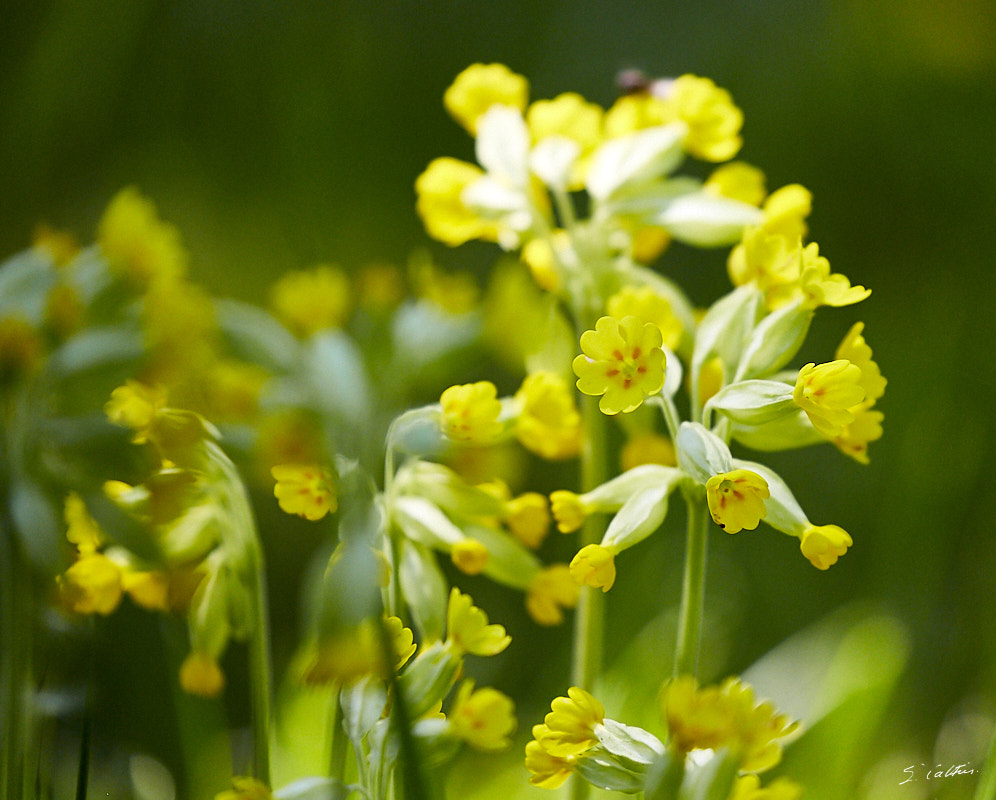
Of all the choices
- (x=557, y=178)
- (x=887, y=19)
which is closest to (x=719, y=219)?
(x=557, y=178)

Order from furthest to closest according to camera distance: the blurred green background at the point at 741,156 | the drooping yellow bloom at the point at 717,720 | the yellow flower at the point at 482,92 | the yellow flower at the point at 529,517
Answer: the blurred green background at the point at 741,156, the yellow flower at the point at 482,92, the yellow flower at the point at 529,517, the drooping yellow bloom at the point at 717,720

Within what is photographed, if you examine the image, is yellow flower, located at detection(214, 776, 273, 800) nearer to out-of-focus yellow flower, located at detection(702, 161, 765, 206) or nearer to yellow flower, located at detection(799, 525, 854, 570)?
yellow flower, located at detection(799, 525, 854, 570)

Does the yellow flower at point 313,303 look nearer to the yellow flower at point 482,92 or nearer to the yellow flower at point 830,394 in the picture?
the yellow flower at point 482,92

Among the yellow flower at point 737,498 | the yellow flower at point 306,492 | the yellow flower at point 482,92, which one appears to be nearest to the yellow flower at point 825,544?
the yellow flower at point 737,498

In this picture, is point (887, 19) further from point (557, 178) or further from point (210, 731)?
point (210, 731)

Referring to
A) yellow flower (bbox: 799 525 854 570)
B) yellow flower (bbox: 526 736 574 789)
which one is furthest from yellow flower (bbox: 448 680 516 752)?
yellow flower (bbox: 799 525 854 570)

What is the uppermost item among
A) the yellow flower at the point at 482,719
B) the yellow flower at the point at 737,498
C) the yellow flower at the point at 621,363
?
the yellow flower at the point at 621,363

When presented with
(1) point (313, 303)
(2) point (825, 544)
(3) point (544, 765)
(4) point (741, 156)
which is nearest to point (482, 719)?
(3) point (544, 765)
